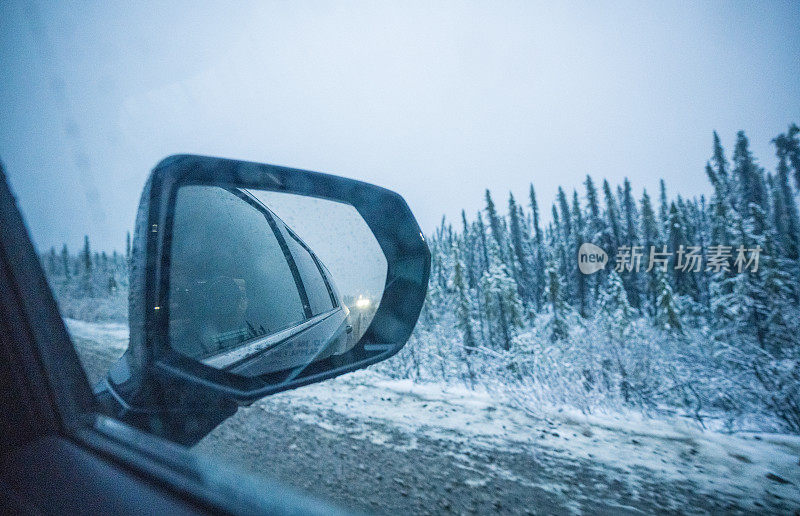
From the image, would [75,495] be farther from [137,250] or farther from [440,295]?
[440,295]

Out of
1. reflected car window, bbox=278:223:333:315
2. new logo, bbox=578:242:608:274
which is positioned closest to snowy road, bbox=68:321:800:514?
reflected car window, bbox=278:223:333:315

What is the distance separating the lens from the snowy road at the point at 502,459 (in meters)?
2.39

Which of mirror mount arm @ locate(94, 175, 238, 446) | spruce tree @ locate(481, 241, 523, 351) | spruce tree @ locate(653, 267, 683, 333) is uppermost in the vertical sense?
mirror mount arm @ locate(94, 175, 238, 446)

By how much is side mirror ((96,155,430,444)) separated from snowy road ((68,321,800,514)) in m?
0.87

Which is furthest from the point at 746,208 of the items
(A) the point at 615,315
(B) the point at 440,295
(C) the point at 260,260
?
(C) the point at 260,260

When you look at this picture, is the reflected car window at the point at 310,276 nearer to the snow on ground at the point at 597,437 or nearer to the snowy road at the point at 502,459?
the snowy road at the point at 502,459

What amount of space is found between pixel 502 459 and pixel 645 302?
62.7 m

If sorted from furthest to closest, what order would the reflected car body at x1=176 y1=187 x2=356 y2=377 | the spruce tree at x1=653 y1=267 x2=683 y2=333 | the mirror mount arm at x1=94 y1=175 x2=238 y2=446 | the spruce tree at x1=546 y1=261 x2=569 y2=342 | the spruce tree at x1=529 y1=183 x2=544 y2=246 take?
the spruce tree at x1=529 y1=183 x2=544 y2=246, the spruce tree at x1=653 y1=267 x2=683 y2=333, the spruce tree at x1=546 y1=261 x2=569 y2=342, the reflected car body at x1=176 y1=187 x2=356 y2=377, the mirror mount arm at x1=94 y1=175 x2=238 y2=446

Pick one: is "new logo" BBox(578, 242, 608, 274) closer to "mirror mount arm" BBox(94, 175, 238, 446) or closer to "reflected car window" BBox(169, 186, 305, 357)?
"reflected car window" BBox(169, 186, 305, 357)

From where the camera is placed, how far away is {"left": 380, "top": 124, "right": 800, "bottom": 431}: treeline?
5191mm

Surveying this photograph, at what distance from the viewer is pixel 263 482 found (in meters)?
1.03

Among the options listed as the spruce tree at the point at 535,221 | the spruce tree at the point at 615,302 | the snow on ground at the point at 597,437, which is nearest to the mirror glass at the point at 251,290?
the snow on ground at the point at 597,437

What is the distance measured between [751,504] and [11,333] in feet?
12.9

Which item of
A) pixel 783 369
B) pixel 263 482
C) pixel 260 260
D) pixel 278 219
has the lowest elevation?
pixel 783 369
